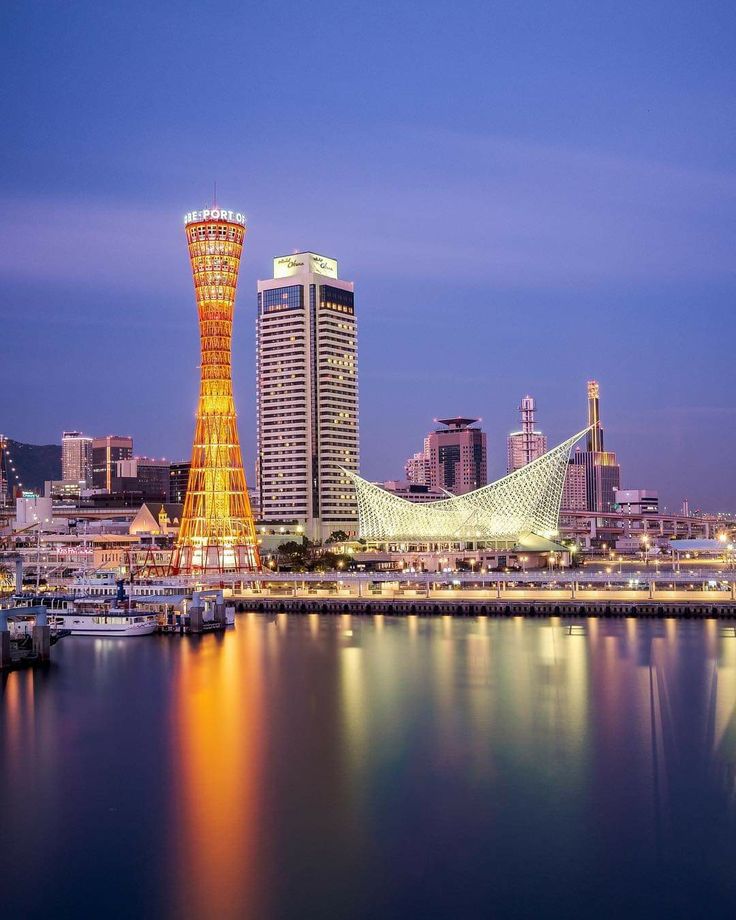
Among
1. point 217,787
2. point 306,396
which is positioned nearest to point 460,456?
point 306,396

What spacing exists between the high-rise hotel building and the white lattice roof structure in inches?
541

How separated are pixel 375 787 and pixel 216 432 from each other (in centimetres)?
3020

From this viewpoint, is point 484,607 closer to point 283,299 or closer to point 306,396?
point 306,396

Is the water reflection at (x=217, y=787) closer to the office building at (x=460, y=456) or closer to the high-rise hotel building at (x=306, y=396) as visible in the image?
the high-rise hotel building at (x=306, y=396)

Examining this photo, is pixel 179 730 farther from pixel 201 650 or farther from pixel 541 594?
pixel 541 594

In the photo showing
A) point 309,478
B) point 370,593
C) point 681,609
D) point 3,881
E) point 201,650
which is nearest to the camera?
point 3,881

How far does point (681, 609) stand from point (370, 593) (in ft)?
41.4

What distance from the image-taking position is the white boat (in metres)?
35.7

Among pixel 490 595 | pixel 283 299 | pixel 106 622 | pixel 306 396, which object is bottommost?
pixel 106 622

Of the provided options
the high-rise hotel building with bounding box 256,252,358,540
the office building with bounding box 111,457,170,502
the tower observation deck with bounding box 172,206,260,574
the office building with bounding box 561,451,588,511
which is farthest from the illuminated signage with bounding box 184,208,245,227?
the office building with bounding box 561,451,588,511

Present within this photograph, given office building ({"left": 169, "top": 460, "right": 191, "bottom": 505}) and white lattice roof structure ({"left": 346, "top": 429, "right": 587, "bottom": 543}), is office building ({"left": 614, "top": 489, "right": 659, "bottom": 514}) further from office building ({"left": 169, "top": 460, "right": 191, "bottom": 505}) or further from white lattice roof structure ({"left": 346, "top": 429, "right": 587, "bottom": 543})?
white lattice roof structure ({"left": 346, "top": 429, "right": 587, "bottom": 543})

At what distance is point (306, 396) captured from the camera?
259ft

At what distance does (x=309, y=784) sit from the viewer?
55.4ft

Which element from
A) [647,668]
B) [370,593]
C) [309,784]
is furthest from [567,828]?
[370,593]
